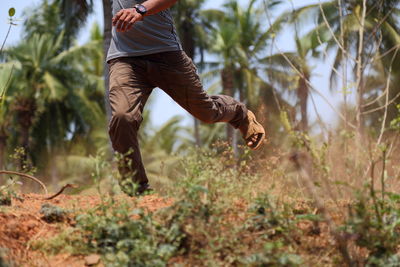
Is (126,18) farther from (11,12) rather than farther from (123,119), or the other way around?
(11,12)

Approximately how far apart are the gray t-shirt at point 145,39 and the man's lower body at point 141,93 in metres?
0.05

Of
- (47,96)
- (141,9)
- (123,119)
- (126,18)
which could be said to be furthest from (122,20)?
(47,96)

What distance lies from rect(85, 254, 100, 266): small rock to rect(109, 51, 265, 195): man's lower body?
836mm

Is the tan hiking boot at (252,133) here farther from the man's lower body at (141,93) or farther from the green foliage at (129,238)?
the green foliage at (129,238)

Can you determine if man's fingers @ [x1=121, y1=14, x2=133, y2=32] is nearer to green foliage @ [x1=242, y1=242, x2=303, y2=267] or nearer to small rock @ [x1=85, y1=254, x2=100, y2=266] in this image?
small rock @ [x1=85, y1=254, x2=100, y2=266]

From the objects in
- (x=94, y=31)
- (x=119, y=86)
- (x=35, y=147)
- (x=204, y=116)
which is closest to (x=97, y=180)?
(x=119, y=86)

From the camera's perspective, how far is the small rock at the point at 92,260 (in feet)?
9.39

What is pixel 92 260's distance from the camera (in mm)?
2863

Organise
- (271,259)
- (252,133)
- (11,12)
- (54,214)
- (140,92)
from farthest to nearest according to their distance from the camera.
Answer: (252,133)
(11,12)
(140,92)
(54,214)
(271,259)

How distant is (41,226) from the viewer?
3.28 m

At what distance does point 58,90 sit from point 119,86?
32144mm

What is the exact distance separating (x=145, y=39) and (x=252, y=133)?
1319 millimetres

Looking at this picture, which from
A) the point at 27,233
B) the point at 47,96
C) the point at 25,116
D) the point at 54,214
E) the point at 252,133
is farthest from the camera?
the point at 47,96

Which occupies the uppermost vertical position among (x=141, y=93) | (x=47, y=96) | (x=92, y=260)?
(x=47, y=96)
